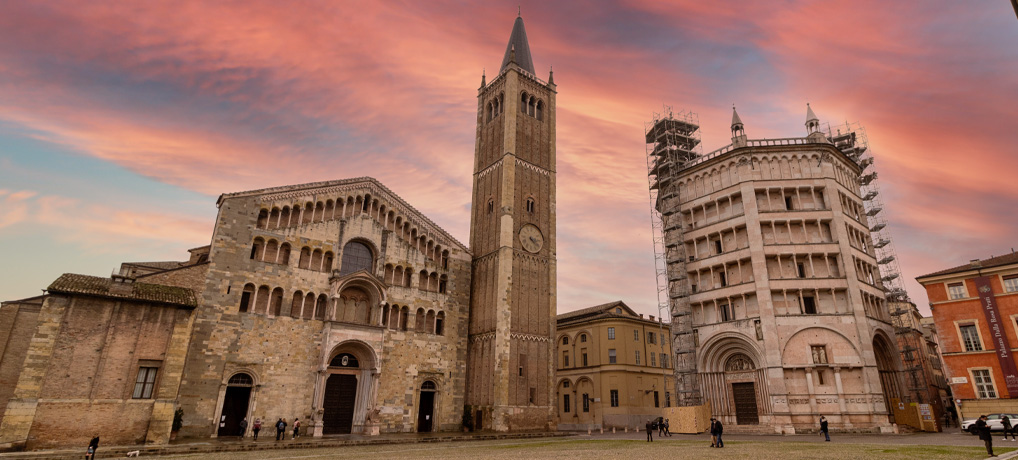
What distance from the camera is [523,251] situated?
3922 cm

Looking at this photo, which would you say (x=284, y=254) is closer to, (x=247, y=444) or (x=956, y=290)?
(x=247, y=444)

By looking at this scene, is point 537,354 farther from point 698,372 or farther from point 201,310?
point 201,310

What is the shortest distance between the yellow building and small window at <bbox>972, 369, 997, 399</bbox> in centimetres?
2248

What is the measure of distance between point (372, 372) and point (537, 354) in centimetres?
1188

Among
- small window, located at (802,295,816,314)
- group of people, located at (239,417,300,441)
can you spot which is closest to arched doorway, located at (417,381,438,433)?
group of people, located at (239,417,300,441)

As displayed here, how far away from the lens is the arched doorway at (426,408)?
3434cm

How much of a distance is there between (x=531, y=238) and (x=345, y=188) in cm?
1435

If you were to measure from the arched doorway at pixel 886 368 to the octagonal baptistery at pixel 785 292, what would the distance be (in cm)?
7

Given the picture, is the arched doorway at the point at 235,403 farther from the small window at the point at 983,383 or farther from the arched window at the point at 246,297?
the small window at the point at 983,383

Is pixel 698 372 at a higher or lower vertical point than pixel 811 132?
lower

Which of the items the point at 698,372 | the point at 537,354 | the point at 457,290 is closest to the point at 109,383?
the point at 457,290

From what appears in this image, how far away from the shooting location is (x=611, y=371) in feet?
166

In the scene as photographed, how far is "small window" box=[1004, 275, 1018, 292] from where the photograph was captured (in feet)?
108

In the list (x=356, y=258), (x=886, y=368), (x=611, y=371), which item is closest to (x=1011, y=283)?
(x=886, y=368)
